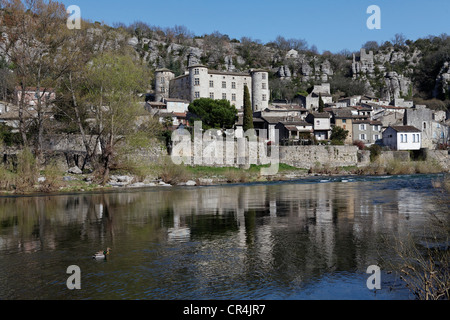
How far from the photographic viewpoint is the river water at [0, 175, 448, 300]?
8859 millimetres

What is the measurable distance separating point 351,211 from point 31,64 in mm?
29903

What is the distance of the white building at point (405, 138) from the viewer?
71.0 metres

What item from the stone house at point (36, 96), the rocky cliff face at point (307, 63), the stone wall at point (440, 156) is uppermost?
the rocky cliff face at point (307, 63)

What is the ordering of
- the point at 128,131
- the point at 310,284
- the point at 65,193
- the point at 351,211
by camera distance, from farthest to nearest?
the point at 128,131 < the point at 65,193 < the point at 351,211 < the point at 310,284

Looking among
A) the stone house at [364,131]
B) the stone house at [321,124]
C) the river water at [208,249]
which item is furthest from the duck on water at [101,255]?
the stone house at [364,131]

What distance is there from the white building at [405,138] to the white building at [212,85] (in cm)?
3238

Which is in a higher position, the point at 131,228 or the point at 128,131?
the point at 128,131

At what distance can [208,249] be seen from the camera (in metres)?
12.5

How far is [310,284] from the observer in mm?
→ 9078

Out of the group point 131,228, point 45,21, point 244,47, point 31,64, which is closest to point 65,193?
point 31,64

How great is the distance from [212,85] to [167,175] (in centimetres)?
5316

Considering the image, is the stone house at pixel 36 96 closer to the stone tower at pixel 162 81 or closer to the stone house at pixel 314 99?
the stone tower at pixel 162 81
